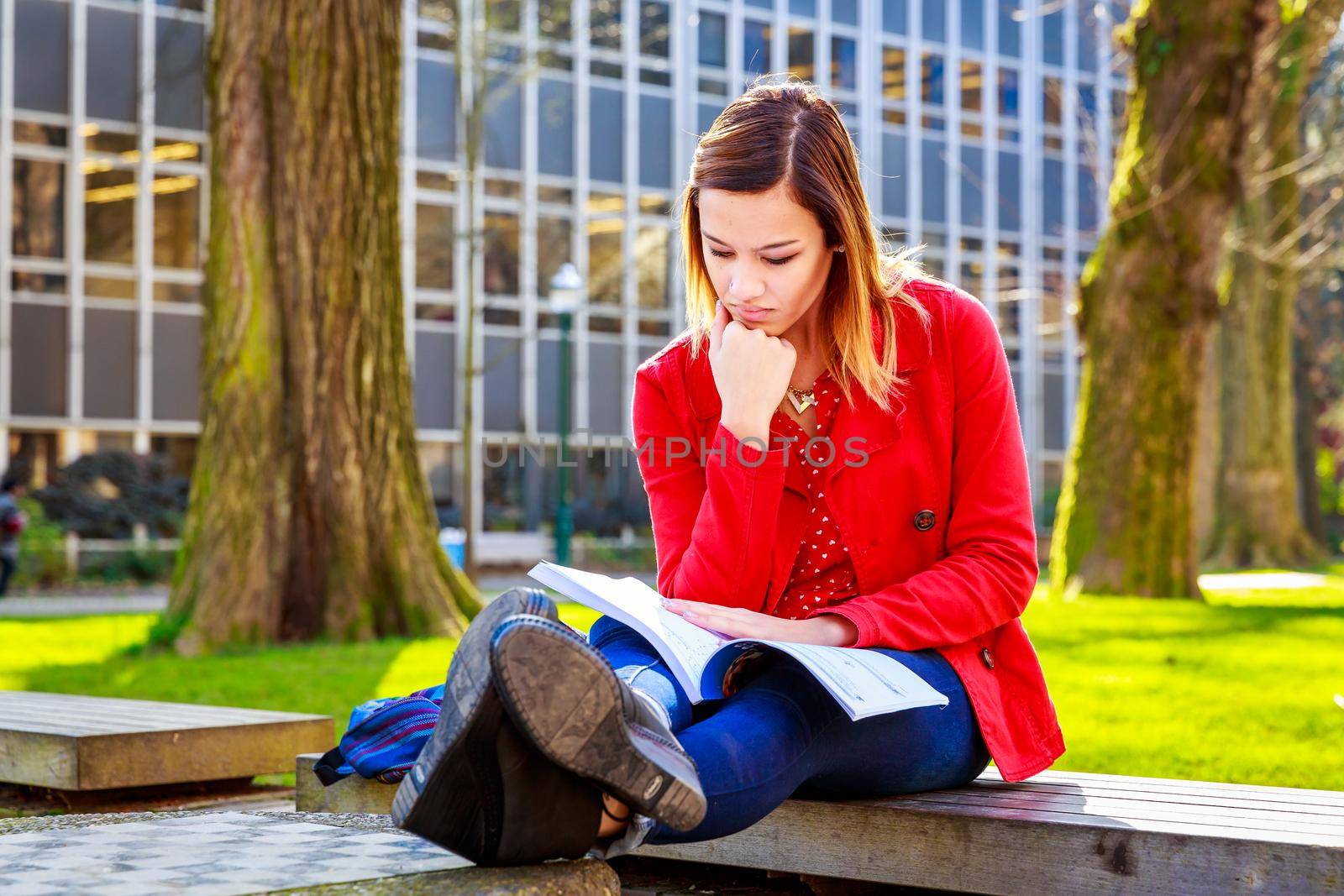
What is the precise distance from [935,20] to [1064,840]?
113 feet

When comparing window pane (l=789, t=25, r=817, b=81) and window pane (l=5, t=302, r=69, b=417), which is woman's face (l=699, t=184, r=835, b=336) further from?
window pane (l=789, t=25, r=817, b=81)

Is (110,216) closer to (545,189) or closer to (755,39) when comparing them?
(545,189)

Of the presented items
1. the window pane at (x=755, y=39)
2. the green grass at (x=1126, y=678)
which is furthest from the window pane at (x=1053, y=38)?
the green grass at (x=1126, y=678)

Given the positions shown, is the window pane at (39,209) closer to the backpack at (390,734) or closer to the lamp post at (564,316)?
the lamp post at (564,316)

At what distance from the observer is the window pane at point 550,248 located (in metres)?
29.1

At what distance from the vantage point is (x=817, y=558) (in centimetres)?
330

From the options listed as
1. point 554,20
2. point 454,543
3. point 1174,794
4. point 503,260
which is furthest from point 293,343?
point 503,260

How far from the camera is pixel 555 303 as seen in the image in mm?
20547

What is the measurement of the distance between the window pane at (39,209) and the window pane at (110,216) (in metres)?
0.39

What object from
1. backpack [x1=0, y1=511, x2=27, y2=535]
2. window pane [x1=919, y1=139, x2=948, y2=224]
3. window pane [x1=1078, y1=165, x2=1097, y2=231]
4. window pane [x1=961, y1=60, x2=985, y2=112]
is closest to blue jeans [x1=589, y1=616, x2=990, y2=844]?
backpack [x1=0, y1=511, x2=27, y2=535]

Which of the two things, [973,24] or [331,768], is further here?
[973,24]

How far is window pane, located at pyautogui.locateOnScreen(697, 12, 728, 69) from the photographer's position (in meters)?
31.7

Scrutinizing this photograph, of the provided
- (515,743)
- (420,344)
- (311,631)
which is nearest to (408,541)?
(311,631)

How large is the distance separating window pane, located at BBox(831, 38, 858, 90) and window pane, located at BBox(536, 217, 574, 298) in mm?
7472
